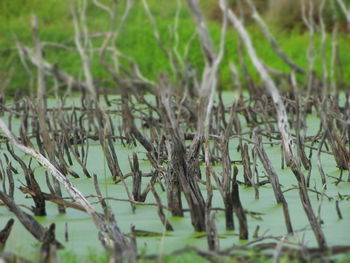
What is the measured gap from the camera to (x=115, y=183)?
347 cm

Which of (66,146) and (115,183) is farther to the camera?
(66,146)

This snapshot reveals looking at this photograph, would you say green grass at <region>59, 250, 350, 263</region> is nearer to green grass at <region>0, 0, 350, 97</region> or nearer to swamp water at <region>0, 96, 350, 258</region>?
swamp water at <region>0, 96, 350, 258</region>

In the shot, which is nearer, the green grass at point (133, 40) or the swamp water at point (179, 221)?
the swamp water at point (179, 221)

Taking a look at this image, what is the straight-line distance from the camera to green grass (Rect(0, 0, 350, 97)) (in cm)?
1369

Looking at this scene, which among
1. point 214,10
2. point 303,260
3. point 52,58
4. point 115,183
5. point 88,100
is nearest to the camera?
point 303,260

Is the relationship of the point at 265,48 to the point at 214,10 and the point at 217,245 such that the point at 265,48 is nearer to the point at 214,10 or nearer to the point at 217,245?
the point at 214,10

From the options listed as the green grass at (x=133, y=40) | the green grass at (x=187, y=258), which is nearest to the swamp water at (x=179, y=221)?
the green grass at (x=187, y=258)

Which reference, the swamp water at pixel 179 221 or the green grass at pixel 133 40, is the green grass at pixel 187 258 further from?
the green grass at pixel 133 40

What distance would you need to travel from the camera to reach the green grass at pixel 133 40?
13688 mm

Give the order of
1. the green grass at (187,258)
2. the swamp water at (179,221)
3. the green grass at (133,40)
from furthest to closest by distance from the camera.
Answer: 1. the green grass at (133,40)
2. the swamp water at (179,221)
3. the green grass at (187,258)

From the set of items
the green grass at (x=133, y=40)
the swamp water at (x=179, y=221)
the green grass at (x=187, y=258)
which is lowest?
the green grass at (x=187, y=258)

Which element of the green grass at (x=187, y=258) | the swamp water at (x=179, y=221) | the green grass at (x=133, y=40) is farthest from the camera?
the green grass at (x=133, y=40)

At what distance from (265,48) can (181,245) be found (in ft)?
40.0

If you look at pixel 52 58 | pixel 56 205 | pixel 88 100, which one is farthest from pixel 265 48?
pixel 56 205
